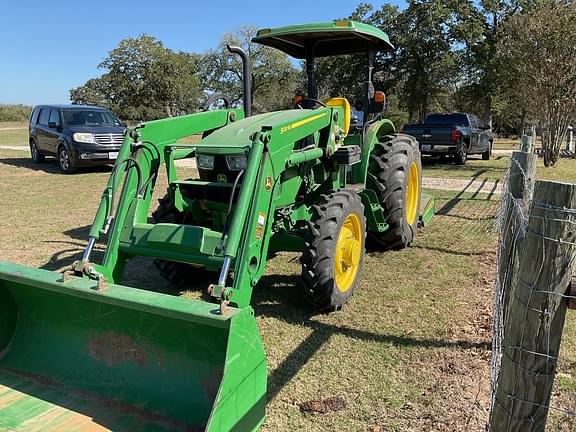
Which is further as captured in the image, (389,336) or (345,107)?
(345,107)

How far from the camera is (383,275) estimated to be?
5301 mm

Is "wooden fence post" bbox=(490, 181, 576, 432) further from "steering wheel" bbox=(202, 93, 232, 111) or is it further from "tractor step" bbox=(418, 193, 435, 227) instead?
"tractor step" bbox=(418, 193, 435, 227)

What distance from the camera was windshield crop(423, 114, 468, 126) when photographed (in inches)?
650

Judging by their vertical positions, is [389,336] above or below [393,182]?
below

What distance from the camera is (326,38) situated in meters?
5.57

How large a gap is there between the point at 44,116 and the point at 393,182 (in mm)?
12884

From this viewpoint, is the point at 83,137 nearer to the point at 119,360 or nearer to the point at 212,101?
the point at 212,101

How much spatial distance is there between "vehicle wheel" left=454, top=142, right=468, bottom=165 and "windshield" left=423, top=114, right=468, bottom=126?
89cm

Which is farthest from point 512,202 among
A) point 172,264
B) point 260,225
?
point 172,264

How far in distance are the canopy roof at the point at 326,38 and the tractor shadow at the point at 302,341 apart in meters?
2.57

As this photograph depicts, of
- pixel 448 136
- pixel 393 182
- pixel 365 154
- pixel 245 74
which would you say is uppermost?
pixel 245 74

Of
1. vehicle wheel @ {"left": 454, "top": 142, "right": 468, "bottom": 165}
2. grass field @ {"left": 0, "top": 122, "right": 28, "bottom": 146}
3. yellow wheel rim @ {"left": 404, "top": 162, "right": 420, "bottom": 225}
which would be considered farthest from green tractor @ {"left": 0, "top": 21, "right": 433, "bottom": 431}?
grass field @ {"left": 0, "top": 122, "right": 28, "bottom": 146}

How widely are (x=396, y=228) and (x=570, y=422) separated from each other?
9.79 feet

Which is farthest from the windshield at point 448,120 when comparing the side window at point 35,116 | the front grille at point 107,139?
the side window at point 35,116
